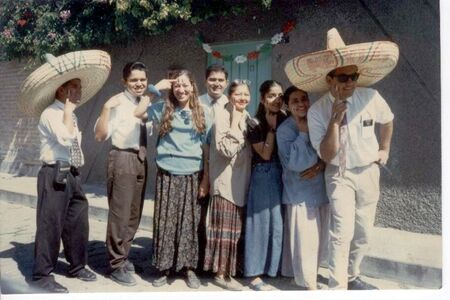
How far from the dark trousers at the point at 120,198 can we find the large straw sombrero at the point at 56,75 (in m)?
0.64

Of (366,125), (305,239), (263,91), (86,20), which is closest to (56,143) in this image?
(263,91)

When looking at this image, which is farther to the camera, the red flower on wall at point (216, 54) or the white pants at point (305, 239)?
the red flower on wall at point (216, 54)

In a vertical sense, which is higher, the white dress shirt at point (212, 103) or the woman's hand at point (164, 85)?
the woman's hand at point (164, 85)

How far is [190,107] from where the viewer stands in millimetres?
3398

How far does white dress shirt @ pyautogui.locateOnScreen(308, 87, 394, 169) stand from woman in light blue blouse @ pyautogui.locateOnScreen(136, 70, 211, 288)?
0.85 metres

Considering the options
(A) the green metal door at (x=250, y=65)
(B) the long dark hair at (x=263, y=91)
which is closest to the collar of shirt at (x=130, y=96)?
(B) the long dark hair at (x=263, y=91)

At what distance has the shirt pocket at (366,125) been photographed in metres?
3.17

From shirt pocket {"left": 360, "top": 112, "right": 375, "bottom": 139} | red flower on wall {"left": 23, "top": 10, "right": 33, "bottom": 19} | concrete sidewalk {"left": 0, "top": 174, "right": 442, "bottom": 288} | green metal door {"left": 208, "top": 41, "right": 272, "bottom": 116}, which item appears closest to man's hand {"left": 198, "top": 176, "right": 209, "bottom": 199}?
shirt pocket {"left": 360, "top": 112, "right": 375, "bottom": 139}

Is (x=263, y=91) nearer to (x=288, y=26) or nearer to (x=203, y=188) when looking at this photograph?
(x=203, y=188)

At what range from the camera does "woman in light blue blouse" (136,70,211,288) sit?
3.35 meters

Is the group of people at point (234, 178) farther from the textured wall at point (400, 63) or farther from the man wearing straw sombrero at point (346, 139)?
the textured wall at point (400, 63)

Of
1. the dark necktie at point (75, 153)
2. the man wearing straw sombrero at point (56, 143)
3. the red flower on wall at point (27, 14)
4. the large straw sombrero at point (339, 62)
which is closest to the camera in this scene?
the large straw sombrero at point (339, 62)

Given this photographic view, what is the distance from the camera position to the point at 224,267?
3.33 m

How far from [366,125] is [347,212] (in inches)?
25.5
